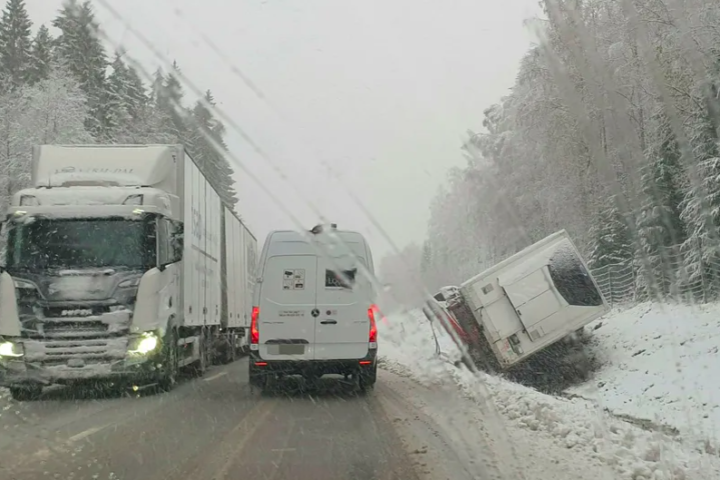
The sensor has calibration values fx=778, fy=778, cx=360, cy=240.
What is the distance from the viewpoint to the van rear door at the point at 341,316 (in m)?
12.0

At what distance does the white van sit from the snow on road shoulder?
498cm

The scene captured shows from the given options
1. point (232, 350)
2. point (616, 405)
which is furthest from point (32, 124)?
point (616, 405)

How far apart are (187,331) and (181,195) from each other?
265 centimetres

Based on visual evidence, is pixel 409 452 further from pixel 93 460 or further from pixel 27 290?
pixel 27 290

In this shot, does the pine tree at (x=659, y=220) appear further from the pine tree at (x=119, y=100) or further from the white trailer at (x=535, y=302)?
the pine tree at (x=119, y=100)

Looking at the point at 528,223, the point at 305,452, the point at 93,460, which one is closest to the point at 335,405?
the point at 305,452

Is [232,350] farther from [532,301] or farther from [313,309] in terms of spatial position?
[313,309]

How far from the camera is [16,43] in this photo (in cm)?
5134

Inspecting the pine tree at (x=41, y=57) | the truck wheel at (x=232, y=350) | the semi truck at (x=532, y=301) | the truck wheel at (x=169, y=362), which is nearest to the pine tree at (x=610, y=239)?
the semi truck at (x=532, y=301)

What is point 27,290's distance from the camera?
37.8 feet

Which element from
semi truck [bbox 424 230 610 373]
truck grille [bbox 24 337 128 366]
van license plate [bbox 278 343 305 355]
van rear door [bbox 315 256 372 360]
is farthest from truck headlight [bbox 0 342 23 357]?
semi truck [bbox 424 230 610 373]

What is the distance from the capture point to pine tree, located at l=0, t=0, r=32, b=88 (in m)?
48.0

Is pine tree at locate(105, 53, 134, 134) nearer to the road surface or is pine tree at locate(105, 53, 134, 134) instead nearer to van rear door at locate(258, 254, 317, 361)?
van rear door at locate(258, 254, 317, 361)

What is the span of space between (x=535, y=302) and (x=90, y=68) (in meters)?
37.3
